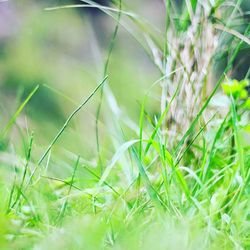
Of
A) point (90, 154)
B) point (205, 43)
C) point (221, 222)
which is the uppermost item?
point (205, 43)

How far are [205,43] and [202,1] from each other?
0.37 feet

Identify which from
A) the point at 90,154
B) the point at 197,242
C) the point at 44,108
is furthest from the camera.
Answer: the point at 44,108

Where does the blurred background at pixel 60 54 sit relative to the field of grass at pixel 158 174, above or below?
below

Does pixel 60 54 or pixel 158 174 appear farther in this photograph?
pixel 60 54

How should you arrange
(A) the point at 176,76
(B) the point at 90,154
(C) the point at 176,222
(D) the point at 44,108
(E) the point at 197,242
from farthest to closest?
(D) the point at 44,108 → (B) the point at 90,154 → (A) the point at 176,76 → (C) the point at 176,222 → (E) the point at 197,242

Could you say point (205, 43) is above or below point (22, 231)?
above

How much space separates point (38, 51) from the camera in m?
7.49

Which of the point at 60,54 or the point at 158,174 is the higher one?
the point at 158,174

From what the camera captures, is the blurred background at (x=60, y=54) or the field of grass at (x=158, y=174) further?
the blurred background at (x=60, y=54)

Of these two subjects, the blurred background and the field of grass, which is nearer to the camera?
the field of grass

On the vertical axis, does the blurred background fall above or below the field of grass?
below

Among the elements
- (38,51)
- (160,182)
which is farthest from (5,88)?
(160,182)

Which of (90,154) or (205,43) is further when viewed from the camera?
(90,154)

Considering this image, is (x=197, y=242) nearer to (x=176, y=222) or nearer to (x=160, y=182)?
(x=176, y=222)
